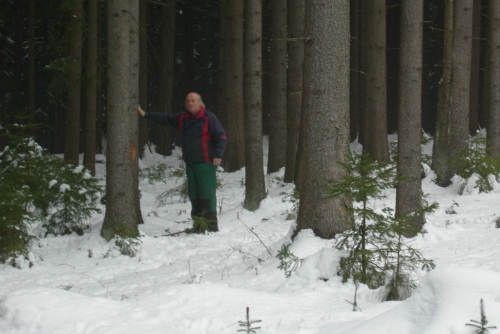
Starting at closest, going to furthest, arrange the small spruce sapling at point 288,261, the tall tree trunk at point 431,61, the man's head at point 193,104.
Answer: the small spruce sapling at point 288,261, the man's head at point 193,104, the tall tree trunk at point 431,61

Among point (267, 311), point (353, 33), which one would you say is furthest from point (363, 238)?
Answer: point (353, 33)

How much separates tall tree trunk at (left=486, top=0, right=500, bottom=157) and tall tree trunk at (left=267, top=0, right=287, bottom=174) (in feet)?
17.0

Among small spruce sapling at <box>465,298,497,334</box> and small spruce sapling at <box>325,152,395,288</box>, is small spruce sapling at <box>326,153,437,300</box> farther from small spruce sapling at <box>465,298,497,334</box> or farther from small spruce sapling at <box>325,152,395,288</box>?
small spruce sapling at <box>465,298,497,334</box>

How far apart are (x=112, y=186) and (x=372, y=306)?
4.98 m

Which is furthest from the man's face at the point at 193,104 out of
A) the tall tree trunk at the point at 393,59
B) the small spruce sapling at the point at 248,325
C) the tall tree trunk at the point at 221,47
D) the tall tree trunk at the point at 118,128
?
the tall tree trunk at the point at 393,59

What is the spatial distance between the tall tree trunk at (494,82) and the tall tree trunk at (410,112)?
22.0 ft

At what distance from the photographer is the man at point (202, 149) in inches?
357

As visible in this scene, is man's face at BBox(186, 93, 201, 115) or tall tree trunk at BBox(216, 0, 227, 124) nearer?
man's face at BBox(186, 93, 201, 115)

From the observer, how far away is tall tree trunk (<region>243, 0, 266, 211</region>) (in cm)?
1077

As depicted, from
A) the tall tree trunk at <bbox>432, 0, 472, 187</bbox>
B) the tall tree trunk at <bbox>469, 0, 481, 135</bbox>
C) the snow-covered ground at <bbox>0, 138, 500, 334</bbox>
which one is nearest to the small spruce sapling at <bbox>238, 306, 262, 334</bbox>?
the snow-covered ground at <bbox>0, 138, 500, 334</bbox>

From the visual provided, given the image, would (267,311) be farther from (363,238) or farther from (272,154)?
(272,154)

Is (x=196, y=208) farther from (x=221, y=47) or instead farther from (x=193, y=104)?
(x=221, y=47)

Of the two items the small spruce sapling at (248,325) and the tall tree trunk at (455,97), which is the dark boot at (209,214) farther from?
the tall tree trunk at (455,97)

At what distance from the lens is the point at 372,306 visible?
15.5ft
